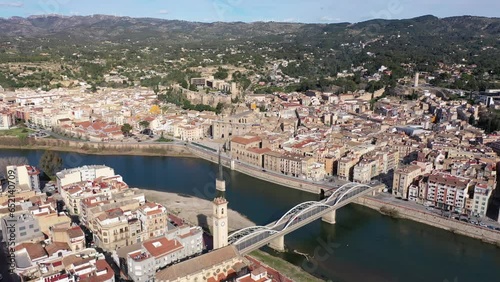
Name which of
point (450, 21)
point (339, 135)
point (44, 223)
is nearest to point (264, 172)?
point (339, 135)

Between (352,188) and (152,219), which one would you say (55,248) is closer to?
(152,219)

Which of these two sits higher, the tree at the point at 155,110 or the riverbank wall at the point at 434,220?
the tree at the point at 155,110

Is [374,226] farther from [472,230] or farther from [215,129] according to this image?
[215,129]

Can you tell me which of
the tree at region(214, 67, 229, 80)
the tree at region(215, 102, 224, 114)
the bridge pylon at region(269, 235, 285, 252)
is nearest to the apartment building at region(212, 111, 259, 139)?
the tree at region(215, 102, 224, 114)

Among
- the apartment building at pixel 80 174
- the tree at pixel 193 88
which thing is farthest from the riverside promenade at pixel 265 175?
the tree at pixel 193 88

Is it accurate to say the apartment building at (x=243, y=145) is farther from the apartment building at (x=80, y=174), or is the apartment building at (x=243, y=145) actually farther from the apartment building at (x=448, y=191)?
the apartment building at (x=448, y=191)

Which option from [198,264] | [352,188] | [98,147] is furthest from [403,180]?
[98,147]

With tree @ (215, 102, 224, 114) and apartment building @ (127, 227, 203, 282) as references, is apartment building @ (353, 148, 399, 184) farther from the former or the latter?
tree @ (215, 102, 224, 114)
